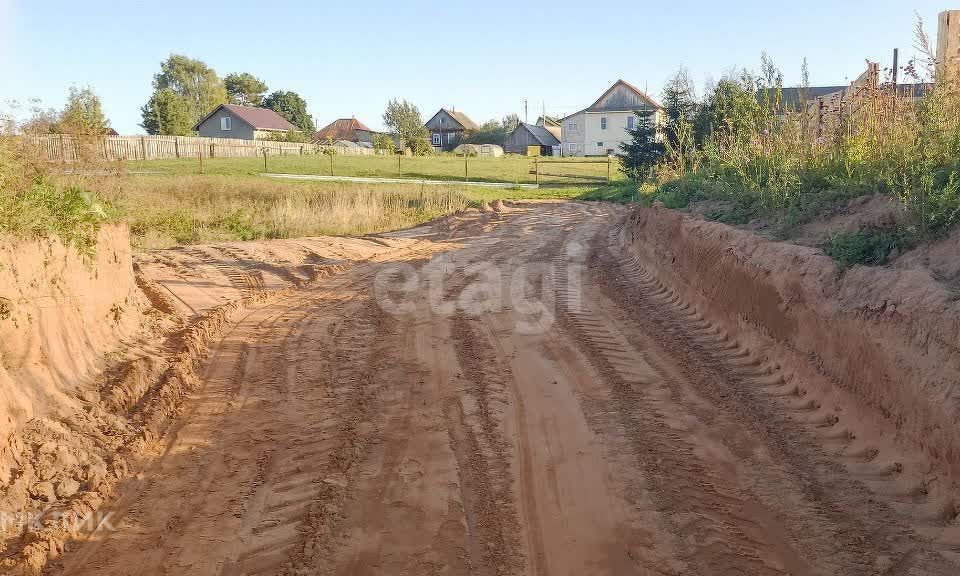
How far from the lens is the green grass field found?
1359 inches

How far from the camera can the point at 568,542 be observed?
3672 mm

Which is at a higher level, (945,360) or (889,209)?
(889,209)

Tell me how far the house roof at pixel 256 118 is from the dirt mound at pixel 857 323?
63886 mm

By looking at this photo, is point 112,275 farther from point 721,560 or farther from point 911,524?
point 911,524

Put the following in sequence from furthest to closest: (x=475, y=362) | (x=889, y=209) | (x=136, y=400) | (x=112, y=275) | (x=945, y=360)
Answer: (x=112, y=275) → (x=475, y=362) → (x=889, y=209) → (x=136, y=400) → (x=945, y=360)

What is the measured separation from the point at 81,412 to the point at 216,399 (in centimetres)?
103

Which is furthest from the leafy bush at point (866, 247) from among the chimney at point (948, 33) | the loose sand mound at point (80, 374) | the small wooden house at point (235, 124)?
the small wooden house at point (235, 124)

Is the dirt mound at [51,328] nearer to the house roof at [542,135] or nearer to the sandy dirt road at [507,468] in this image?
the sandy dirt road at [507,468]

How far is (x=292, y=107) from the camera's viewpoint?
85375 mm

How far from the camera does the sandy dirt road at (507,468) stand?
3566mm

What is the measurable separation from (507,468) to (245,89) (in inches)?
3753

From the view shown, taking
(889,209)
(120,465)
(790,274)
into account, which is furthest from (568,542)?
(889,209)

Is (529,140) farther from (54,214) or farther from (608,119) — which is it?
(54,214)

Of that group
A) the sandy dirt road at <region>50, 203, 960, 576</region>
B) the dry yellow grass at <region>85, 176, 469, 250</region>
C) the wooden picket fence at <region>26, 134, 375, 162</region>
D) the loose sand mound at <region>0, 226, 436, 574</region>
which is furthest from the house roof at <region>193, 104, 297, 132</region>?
the sandy dirt road at <region>50, 203, 960, 576</region>
